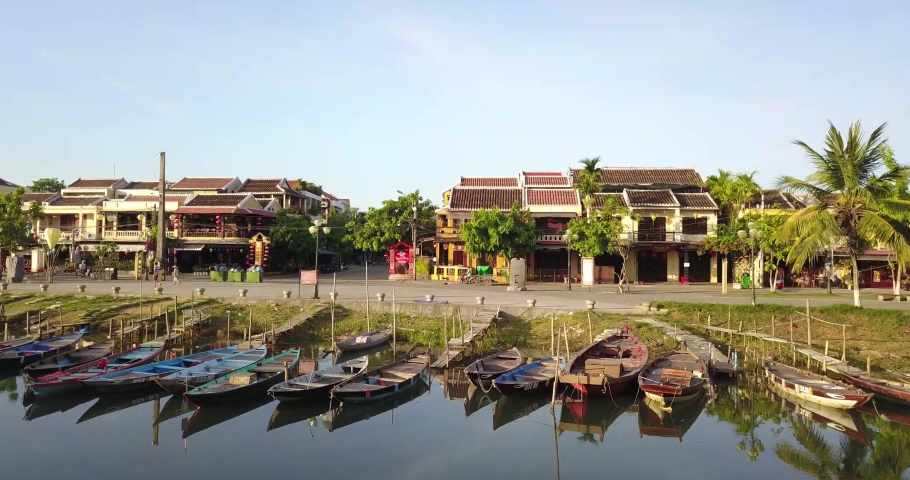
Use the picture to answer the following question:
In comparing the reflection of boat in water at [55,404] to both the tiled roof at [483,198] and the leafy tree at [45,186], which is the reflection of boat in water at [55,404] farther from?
the leafy tree at [45,186]

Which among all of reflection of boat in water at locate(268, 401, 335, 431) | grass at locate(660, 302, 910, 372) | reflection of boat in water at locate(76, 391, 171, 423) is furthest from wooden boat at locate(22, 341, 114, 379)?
grass at locate(660, 302, 910, 372)

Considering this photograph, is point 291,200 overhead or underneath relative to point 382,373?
overhead

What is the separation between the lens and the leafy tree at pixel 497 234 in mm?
42044

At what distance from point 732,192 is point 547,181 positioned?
13948mm

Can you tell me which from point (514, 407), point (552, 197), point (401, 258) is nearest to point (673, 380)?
point (514, 407)

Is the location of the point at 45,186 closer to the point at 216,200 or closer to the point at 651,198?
the point at 216,200

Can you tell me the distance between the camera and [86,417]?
1762cm

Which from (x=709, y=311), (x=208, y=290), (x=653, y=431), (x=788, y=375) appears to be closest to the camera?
(x=653, y=431)

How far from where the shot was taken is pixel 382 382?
19.1 m

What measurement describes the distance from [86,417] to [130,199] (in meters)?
41.7

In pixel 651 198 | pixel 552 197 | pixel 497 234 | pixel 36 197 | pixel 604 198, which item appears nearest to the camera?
pixel 497 234

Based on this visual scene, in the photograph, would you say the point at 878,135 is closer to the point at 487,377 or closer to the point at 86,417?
the point at 487,377

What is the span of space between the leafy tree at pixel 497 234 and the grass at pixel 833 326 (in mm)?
14411

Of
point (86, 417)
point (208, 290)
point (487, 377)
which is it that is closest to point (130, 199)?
point (208, 290)
